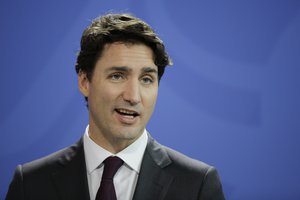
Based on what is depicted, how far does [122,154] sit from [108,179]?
107 millimetres

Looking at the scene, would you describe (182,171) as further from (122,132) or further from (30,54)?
(30,54)

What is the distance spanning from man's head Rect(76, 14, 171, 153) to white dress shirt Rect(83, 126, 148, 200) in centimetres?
3

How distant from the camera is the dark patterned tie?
5.31 ft

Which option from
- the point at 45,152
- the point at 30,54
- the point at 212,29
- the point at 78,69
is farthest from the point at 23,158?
the point at 212,29

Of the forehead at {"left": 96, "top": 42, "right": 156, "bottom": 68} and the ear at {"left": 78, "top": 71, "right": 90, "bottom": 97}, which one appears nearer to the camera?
the forehead at {"left": 96, "top": 42, "right": 156, "bottom": 68}

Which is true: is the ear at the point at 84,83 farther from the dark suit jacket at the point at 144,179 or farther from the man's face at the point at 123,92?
the dark suit jacket at the point at 144,179

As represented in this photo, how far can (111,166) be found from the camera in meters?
1.68

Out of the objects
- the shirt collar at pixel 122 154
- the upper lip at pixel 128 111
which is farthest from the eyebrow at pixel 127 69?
the shirt collar at pixel 122 154

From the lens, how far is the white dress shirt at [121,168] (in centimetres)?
167

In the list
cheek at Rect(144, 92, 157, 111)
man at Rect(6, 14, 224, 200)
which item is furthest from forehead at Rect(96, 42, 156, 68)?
cheek at Rect(144, 92, 157, 111)

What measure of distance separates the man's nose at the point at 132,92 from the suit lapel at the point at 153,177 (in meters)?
0.23

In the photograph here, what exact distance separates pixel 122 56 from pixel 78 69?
284mm

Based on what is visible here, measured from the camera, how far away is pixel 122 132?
1648 mm

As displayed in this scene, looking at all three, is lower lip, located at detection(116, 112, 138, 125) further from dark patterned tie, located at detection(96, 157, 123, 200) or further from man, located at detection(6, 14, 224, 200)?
dark patterned tie, located at detection(96, 157, 123, 200)
